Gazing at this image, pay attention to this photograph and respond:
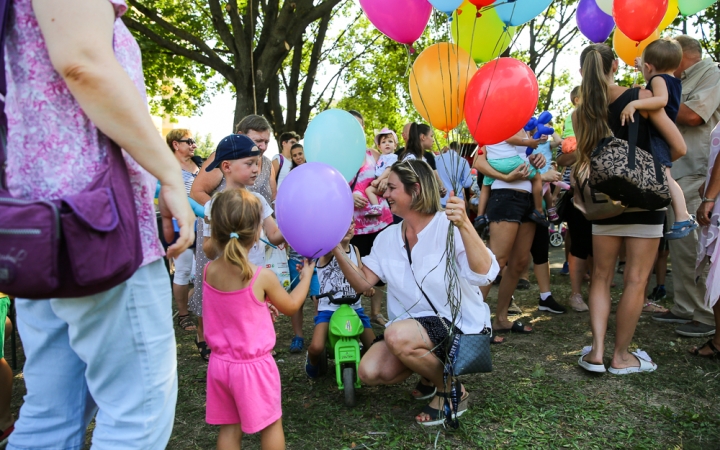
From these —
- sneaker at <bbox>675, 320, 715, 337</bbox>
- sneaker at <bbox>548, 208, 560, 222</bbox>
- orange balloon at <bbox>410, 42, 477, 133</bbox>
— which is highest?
orange balloon at <bbox>410, 42, 477, 133</bbox>

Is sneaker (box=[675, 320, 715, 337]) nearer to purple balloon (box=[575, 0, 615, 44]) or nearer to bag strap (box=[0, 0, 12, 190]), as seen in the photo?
purple balloon (box=[575, 0, 615, 44])

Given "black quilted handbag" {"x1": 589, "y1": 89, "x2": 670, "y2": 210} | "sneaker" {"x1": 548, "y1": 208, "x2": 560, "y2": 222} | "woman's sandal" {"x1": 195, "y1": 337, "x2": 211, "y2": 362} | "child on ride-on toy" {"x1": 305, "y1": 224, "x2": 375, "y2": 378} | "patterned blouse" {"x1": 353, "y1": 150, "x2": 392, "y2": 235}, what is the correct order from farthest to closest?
"sneaker" {"x1": 548, "y1": 208, "x2": 560, "y2": 222} → "patterned blouse" {"x1": 353, "y1": 150, "x2": 392, "y2": 235} → "woman's sandal" {"x1": 195, "y1": 337, "x2": 211, "y2": 362} → "child on ride-on toy" {"x1": 305, "y1": 224, "x2": 375, "y2": 378} → "black quilted handbag" {"x1": 589, "y1": 89, "x2": 670, "y2": 210}

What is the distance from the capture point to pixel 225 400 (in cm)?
240

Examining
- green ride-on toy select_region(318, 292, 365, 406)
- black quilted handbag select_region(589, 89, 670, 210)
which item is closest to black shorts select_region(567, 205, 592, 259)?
black quilted handbag select_region(589, 89, 670, 210)

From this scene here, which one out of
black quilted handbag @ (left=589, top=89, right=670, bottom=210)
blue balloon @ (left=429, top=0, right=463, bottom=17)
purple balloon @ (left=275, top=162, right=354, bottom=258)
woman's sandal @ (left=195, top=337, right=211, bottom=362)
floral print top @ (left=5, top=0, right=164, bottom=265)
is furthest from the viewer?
woman's sandal @ (left=195, top=337, right=211, bottom=362)

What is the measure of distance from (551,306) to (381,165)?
215cm

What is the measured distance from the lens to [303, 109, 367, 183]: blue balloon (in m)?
3.38

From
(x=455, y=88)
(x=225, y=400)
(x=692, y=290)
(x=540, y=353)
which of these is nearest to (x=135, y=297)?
(x=225, y=400)

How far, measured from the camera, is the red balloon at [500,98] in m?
2.85

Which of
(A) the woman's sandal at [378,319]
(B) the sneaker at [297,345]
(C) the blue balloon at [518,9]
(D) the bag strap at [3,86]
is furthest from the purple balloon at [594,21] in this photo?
(D) the bag strap at [3,86]

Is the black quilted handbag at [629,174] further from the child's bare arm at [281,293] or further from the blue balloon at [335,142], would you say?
the child's bare arm at [281,293]

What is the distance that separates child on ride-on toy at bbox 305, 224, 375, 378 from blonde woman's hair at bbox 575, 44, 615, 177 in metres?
1.61

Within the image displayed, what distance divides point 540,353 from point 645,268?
102 centimetres

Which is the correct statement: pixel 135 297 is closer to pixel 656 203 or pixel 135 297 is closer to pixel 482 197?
pixel 656 203
